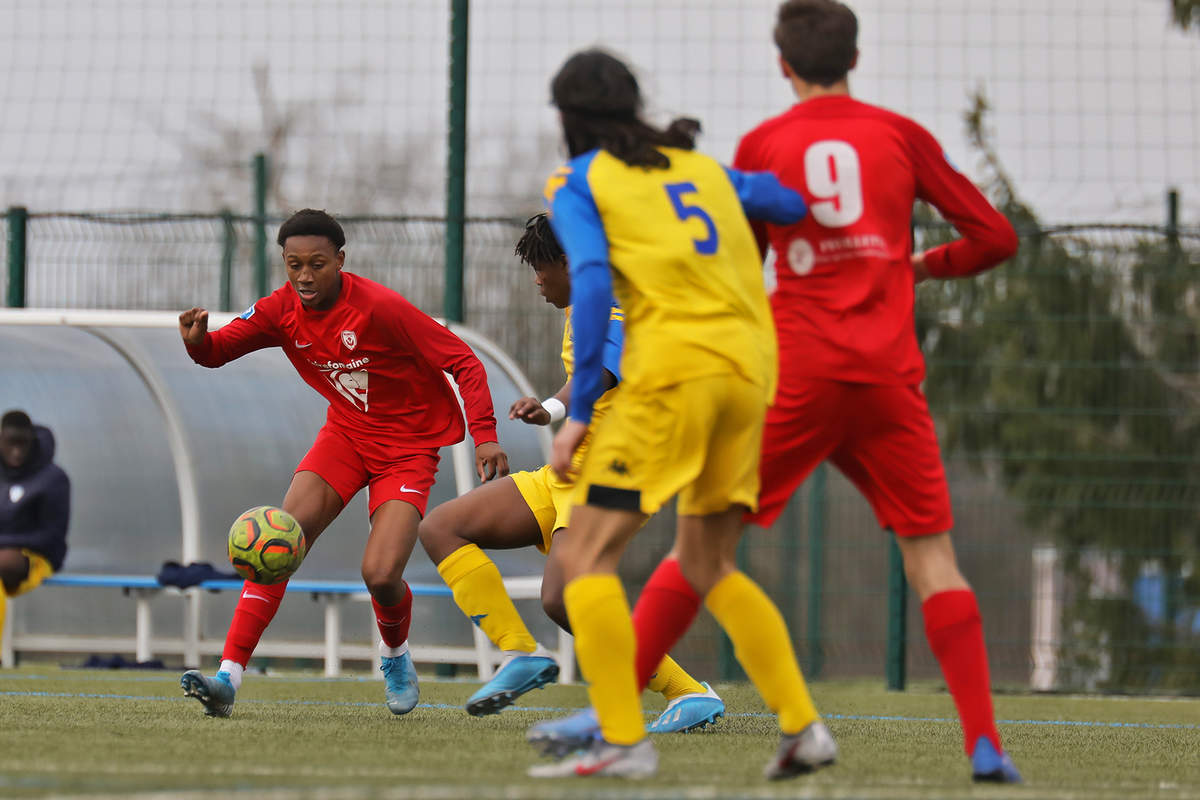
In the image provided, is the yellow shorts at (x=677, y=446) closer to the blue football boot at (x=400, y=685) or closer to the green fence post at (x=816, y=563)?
the blue football boot at (x=400, y=685)

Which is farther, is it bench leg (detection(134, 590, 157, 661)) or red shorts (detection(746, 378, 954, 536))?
bench leg (detection(134, 590, 157, 661))

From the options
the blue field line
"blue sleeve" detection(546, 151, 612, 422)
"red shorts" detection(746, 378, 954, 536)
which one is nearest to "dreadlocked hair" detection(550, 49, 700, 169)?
"blue sleeve" detection(546, 151, 612, 422)

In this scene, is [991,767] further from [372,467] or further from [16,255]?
[16,255]

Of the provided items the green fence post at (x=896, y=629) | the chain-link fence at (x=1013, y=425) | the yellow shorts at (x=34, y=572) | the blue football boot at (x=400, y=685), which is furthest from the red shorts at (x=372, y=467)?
the green fence post at (x=896, y=629)

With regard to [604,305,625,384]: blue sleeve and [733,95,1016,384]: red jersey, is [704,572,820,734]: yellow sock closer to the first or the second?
[733,95,1016,384]: red jersey

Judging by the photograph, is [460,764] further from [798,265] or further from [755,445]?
[798,265]

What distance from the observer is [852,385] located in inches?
164

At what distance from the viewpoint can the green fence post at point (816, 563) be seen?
410 inches

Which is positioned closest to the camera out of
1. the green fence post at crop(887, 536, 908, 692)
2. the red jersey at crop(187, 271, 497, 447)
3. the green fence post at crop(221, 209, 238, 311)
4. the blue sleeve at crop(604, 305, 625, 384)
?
→ the blue sleeve at crop(604, 305, 625, 384)

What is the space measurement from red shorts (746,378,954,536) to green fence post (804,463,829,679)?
6090 millimetres

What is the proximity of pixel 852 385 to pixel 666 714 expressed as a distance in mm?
2074

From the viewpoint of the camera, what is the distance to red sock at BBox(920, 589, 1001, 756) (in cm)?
420

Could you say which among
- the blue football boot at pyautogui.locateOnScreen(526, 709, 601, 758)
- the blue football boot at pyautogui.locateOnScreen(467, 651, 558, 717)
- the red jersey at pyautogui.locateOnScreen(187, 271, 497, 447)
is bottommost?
the blue football boot at pyautogui.locateOnScreen(467, 651, 558, 717)

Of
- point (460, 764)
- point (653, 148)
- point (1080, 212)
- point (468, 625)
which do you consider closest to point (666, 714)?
point (460, 764)
